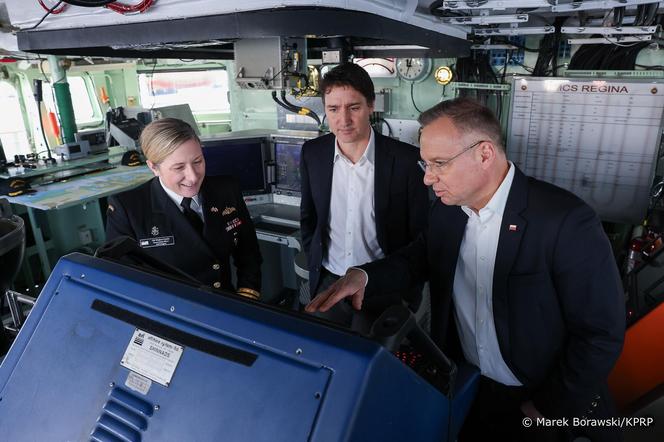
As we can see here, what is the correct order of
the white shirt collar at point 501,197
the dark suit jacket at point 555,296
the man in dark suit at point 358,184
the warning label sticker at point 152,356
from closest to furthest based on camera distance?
1. the warning label sticker at point 152,356
2. the dark suit jacket at point 555,296
3. the white shirt collar at point 501,197
4. the man in dark suit at point 358,184

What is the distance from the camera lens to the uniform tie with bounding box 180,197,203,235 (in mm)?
1759

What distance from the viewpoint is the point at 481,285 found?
143 cm

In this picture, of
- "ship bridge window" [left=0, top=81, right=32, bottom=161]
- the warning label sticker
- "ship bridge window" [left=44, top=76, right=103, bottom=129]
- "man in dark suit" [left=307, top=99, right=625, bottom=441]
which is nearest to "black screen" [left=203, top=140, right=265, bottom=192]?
"man in dark suit" [left=307, top=99, right=625, bottom=441]

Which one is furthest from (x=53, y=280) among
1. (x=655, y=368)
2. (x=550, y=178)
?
(x=550, y=178)

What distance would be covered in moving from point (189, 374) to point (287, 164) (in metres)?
2.91

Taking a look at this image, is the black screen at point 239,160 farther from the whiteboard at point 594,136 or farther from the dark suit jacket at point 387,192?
the whiteboard at point 594,136

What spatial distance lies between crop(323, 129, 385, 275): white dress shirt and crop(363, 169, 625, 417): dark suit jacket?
78 cm

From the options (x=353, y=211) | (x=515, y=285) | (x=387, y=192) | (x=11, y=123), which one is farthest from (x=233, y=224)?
(x=11, y=123)

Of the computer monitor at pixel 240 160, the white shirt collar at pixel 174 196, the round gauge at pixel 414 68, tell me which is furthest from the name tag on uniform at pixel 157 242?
the round gauge at pixel 414 68

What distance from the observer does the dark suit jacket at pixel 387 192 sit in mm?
2213

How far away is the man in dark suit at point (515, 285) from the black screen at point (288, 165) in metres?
2.12

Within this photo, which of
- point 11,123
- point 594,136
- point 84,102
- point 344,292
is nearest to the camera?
point 344,292

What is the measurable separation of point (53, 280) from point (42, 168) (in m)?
4.56

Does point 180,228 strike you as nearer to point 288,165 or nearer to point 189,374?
point 189,374
